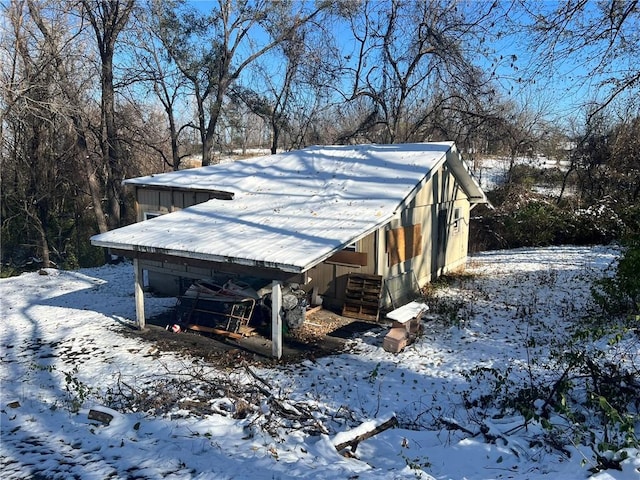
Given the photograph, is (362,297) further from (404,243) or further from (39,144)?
(39,144)

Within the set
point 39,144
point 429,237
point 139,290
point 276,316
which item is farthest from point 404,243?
point 39,144

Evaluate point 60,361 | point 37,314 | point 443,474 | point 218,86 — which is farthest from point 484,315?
point 218,86

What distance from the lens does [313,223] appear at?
10.1 m

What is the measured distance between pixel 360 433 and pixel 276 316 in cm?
379

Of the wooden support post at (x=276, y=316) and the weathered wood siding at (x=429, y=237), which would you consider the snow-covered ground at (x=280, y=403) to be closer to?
the wooden support post at (x=276, y=316)

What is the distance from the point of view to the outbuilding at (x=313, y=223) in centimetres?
895

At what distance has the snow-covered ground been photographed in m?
4.60

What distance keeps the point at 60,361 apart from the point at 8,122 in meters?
17.7

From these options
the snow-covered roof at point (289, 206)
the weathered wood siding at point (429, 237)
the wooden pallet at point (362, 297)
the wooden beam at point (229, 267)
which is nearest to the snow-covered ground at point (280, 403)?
the wooden pallet at point (362, 297)

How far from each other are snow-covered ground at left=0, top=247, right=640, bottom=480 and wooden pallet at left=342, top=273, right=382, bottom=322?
101 cm

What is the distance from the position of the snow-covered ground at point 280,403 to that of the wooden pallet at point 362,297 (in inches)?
39.7

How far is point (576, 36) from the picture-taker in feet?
26.6

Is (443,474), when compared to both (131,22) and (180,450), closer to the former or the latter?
(180,450)

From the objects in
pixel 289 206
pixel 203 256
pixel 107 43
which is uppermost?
pixel 107 43
